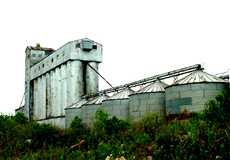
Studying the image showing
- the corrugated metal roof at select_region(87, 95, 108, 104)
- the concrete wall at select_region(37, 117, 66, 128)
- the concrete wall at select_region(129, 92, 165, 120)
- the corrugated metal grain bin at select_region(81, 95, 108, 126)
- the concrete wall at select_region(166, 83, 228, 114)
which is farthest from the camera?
the concrete wall at select_region(37, 117, 66, 128)

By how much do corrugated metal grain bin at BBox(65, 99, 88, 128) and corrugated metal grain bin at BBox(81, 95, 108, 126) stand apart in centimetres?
50

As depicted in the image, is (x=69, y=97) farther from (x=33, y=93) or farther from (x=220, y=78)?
(x=220, y=78)

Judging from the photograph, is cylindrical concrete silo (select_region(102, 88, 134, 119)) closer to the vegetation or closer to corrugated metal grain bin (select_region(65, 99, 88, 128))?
corrugated metal grain bin (select_region(65, 99, 88, 128))

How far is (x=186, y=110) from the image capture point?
23.0 meters

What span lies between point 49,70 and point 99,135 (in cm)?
2228

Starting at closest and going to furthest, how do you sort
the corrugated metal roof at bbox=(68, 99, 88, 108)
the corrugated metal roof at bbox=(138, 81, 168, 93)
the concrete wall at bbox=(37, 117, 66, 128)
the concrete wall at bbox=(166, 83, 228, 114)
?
the concrete wall at bbox=(166, 83, 228, 114) < the corrugated metal roof at bbox=(138, 81, 168, 93) < the corrugated metal roof at bbox=(68, 99, 88, 108) < the concrete wall at bbox=(37, 117, 66, 128)

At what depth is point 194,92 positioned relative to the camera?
23.1 metres

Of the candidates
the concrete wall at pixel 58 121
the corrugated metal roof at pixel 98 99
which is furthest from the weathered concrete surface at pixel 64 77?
the corrugated metal roof at pixel 98 99

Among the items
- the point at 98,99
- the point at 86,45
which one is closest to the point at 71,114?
the point at 98,99

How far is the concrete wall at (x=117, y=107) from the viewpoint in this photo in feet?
94.3

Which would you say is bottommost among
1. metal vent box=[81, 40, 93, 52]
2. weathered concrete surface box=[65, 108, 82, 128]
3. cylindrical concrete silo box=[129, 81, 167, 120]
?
weathered concrete surface box=[65, 108, 82, 128]

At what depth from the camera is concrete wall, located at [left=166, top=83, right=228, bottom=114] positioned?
22.9m

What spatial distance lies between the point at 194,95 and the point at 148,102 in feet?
12.8

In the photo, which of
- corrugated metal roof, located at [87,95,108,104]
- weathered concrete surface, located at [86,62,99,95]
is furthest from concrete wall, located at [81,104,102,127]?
weathered concrete surface, located at [86,62,99,95]
